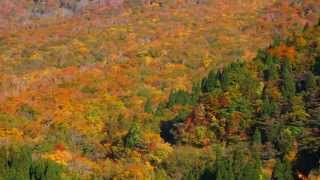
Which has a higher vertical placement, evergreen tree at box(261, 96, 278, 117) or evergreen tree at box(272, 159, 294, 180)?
evergreen tree at box(261, 96, 278, 117)

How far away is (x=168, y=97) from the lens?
9794 cm

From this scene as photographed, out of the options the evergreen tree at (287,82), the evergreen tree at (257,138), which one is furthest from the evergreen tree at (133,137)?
the evergreen tree at (287,82)

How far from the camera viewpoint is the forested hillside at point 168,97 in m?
62.2

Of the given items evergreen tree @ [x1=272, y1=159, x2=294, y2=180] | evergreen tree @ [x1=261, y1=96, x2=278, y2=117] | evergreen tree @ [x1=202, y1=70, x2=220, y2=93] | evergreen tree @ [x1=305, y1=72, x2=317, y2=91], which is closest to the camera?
evergreen tree @ [x1=272, y1=159, x2=294, y2=180]

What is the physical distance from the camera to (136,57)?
438 feet

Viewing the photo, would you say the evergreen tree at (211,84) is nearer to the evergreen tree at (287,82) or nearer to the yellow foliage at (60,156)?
the evergreen tree at (287,82)

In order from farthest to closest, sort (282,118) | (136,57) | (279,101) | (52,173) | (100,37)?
(100,37) < (136,57) < (279,101) < (282,118) < (52,173)

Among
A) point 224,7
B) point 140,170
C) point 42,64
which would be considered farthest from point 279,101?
point 224,7

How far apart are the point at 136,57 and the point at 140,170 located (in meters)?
72.9

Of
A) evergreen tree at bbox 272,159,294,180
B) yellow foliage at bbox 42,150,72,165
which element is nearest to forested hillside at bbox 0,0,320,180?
evergreen tree at bbox 272,159,294,180

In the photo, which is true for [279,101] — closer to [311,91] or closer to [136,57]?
[311,91]

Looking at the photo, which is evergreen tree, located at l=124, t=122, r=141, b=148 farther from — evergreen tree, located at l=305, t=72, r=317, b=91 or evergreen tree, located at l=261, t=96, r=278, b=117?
evergreen tree, located at l=305, t=72, r=317, b=91

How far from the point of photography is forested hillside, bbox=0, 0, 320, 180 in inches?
2448

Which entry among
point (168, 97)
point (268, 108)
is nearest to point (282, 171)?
point (268, 108)
